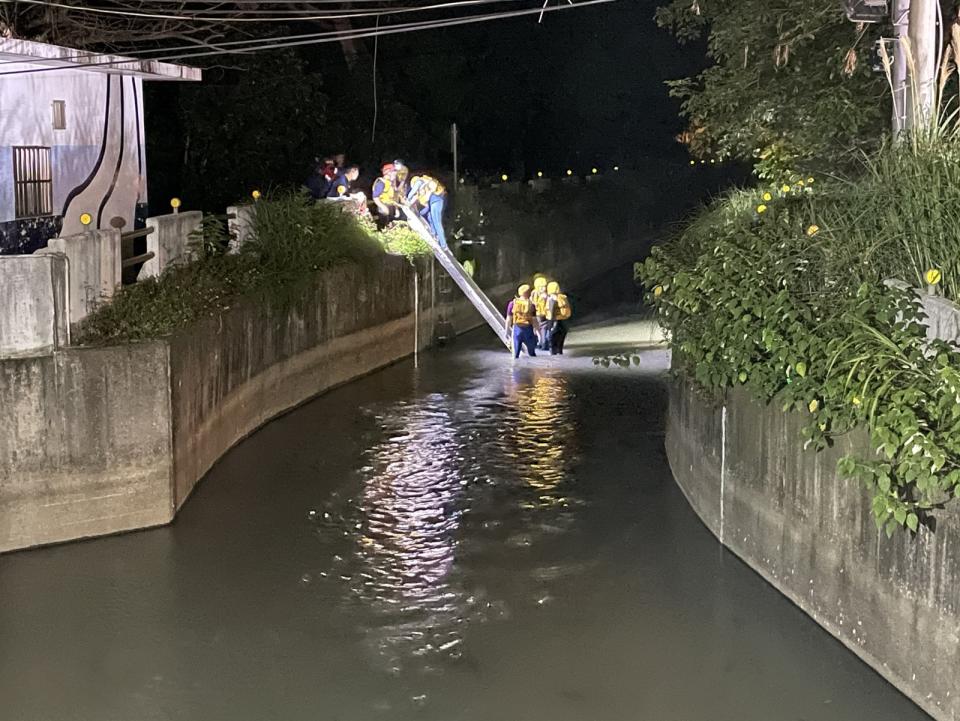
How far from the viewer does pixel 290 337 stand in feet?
53.8

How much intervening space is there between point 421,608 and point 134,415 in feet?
10.6

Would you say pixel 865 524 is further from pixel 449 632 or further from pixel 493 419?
pixel 493 419

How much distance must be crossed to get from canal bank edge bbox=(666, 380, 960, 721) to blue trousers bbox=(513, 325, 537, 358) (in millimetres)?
9179

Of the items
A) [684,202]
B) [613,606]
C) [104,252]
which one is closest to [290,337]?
[104,252]

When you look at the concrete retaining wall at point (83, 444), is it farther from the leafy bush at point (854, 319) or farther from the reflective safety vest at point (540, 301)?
the reflective safety vest at point (540, 301)

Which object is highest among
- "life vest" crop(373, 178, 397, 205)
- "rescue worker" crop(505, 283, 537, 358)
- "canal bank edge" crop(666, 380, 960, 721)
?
"life vest" crop(373, 178, 397, 205)

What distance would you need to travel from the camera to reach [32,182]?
15.2 m

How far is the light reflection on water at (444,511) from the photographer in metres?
9.28

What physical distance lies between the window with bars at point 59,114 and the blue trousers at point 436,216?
795cm

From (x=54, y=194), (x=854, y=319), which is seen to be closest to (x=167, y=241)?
(x=54, y=194)

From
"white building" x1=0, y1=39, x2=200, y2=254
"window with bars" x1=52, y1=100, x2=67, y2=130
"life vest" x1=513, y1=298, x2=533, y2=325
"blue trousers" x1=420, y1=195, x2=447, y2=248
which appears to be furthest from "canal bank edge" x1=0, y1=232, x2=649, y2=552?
"blue trousers" x1=420, y1=195, x2=447, y2=248

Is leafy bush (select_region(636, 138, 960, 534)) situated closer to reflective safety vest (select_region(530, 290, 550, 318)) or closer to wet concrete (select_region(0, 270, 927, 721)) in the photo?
wet concrete (select_region(0, 270, 927, 721))

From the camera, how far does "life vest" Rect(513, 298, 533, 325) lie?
20891 mm

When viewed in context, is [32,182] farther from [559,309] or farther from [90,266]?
[559,309]
